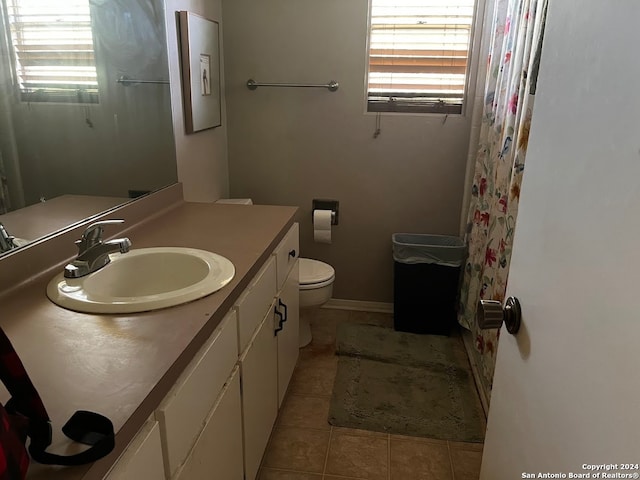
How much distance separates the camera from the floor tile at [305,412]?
2.13 meters

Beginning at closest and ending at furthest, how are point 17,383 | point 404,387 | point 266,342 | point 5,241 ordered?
point 17,383, point 5,241, point 266,342, point 404,387

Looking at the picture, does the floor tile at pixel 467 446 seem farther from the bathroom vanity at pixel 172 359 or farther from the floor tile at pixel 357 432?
the bathroom vanity at pixel 172 359

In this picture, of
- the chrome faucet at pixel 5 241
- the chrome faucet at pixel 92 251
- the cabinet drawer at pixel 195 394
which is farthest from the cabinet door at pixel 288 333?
the chrome faucet at pixel 5 241

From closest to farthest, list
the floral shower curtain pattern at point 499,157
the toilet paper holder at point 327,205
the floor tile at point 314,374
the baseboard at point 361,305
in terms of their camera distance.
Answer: the floral shower curtain pattern at point 499,157 < the floor tile at point 314,374 < the toilet paper holder at point 327,205 < the baseboard at point 361,305

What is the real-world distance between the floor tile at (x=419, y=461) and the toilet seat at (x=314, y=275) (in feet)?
2.72

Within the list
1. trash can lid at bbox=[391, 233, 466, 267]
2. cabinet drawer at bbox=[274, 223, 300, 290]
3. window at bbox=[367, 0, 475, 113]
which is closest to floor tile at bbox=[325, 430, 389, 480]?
cabinet drawer at bbox=[274, 223, 300, 290]

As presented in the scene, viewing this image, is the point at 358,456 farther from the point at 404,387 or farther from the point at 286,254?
the point at 286,254

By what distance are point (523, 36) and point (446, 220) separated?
4.07 ft

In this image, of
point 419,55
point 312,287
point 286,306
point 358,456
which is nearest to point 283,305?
point 286,306

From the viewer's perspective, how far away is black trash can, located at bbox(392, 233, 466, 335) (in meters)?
2.75

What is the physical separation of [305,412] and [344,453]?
30 cm

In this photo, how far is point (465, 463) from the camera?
1926 mm

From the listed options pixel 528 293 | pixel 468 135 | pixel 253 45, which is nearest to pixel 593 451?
pixel 528 293

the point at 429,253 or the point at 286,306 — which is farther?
the point at 429,253
